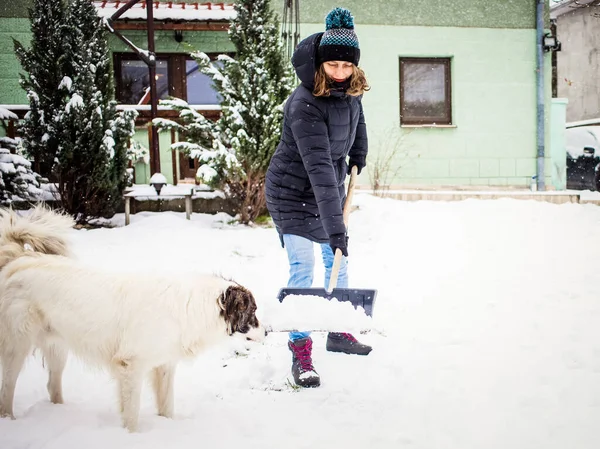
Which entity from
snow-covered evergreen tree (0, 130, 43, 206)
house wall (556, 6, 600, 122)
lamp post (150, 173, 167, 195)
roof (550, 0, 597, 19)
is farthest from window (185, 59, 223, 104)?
house wall (556, 6, 600, 122)

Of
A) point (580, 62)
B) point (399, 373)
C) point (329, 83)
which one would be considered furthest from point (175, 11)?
point (580, 62)

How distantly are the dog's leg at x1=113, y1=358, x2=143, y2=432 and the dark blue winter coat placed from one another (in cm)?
123

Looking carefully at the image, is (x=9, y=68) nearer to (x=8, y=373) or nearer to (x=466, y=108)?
(x=8, y=373)

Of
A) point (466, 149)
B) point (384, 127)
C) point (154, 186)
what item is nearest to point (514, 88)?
point (466, 149)

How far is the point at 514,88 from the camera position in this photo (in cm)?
1045

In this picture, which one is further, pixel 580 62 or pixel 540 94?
pixel 580 62

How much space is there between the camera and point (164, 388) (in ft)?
8.27

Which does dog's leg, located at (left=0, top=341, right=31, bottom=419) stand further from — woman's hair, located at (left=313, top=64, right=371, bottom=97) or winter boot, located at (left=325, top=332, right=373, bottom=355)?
woman's hair, located at (left=313, top=64, right=371, bottom=97)

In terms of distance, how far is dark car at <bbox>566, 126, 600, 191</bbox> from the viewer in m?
12.6

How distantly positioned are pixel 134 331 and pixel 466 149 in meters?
9.46

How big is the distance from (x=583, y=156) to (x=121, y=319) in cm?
1374

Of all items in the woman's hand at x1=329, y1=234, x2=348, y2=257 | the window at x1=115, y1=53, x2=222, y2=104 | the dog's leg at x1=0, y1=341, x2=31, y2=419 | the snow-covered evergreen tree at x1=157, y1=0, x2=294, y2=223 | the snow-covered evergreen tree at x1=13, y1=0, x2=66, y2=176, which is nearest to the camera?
the dog's leg at x1=0, y1=341, x2=31, y2=419

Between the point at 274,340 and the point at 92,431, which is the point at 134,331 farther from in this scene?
the point at 274,340

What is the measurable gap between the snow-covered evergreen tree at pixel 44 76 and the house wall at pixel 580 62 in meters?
16.0
